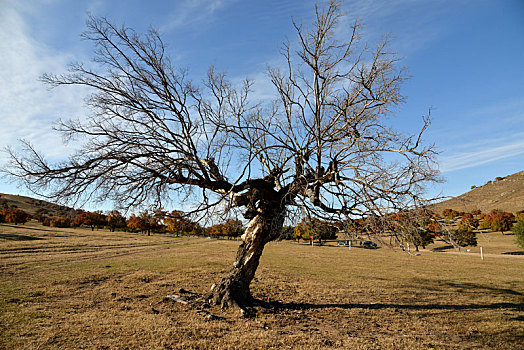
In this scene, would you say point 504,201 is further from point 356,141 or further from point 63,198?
point 63,198

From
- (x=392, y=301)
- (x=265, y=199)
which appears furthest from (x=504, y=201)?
(x=265, y=199)

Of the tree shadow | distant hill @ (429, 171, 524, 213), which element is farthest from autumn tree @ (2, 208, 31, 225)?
distant hill @ (429, 171, 524, 213)

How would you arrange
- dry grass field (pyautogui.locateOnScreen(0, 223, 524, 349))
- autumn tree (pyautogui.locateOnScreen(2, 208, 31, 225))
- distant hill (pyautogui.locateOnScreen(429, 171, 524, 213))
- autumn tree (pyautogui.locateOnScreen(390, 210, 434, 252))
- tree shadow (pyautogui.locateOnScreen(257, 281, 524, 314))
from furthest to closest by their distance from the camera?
distant hill (pyautogui.locateOnScreen(429, 171, 524, 213)) → autumn tree (pyautogui.locateOnScreen(2, 208, 31, 225)) → tree shadow (pyautogui.locateOnScreen(257, 281, 524, 314)) → autumn tree (pyautogui.locateOnScreen(390, 210, 434, 252)) → dry grass field (pyautogui.locateOnScreen(0, 223, 524, 349))

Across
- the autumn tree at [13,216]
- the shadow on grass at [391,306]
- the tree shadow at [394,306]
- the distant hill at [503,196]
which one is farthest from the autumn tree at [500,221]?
the autumn tree at [13,216]

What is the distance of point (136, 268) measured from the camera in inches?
624

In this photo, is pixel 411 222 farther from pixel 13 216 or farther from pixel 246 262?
pixel 13 216

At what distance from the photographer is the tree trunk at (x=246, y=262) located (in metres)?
8.56

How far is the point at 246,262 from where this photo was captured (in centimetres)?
883

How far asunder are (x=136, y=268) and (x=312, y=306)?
35.8 ft

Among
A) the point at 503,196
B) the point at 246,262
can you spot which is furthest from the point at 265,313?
the point at 503,196

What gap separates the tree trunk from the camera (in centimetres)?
856

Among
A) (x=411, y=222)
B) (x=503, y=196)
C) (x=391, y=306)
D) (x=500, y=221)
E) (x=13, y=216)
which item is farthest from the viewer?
(x=503, y=196)

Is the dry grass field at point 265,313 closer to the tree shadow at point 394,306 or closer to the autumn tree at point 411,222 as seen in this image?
the tree shadow at point 394,306

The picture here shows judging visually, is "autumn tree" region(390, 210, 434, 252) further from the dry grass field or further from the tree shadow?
the tree shadow
